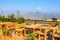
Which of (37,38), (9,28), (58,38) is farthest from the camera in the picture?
(9,28)

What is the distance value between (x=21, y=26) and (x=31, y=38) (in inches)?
68.0

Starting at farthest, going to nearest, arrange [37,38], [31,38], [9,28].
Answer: [9,28] → [37,38] → [31,38]

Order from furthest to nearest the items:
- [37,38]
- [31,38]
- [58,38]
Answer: [37,38]
[31,38]
[58,38]

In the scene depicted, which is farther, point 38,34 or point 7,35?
point 7,35

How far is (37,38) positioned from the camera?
842 centimetres

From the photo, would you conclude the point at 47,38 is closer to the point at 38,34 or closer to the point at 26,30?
the point at 38,34

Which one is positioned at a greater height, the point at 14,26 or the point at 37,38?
the point at 14,26

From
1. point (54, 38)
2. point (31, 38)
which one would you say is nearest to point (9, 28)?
point (31, 38)

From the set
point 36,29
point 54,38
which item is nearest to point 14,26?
point 36,29

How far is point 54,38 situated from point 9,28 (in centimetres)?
295

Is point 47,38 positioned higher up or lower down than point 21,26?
lower down

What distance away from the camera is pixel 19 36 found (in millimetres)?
8805

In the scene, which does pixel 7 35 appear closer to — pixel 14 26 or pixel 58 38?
pixel 14 26

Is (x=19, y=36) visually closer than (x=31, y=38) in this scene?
No
